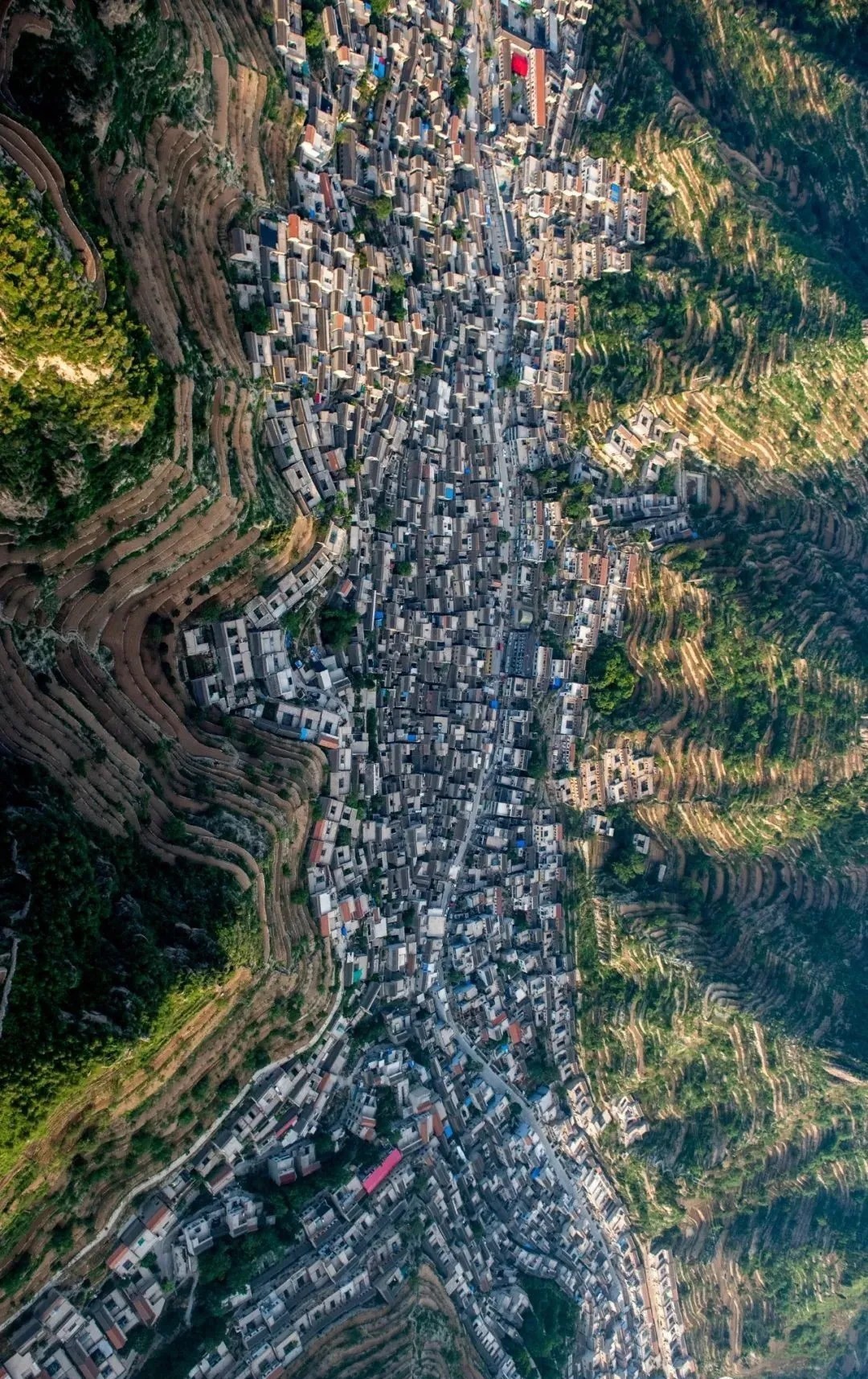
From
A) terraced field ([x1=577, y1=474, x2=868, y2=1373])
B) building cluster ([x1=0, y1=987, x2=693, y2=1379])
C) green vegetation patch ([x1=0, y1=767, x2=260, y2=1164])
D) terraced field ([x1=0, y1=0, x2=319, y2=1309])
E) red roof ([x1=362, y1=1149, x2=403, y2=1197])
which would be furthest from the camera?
terraced field ([x1=577, y1=474, x2=868, y2=1373])

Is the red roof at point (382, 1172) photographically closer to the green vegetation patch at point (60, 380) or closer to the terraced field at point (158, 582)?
the terraced field at point (158, 582)

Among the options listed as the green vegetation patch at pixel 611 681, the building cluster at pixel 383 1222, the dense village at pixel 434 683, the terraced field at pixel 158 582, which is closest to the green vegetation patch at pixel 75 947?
the terraced field at pixel 158 582

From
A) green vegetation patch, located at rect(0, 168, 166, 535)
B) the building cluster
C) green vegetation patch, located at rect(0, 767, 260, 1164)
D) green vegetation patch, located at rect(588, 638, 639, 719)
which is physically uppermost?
green vegetation patch, located at rect(0, 168, 166, 535)

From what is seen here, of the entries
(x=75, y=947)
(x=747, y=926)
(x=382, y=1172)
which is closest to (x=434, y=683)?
(x=747, y=926)

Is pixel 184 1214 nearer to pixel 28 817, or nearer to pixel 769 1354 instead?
pixel 28 817

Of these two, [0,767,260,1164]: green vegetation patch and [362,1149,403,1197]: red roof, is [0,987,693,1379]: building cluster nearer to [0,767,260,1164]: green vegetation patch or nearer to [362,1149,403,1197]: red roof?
[362,1149,403,1197]: red roof

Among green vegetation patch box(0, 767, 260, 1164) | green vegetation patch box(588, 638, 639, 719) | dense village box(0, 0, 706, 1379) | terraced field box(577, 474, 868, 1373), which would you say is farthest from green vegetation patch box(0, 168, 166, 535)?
terraced field box(577, 474, 868, 1373)

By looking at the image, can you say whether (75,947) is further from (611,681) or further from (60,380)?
(611,681)
